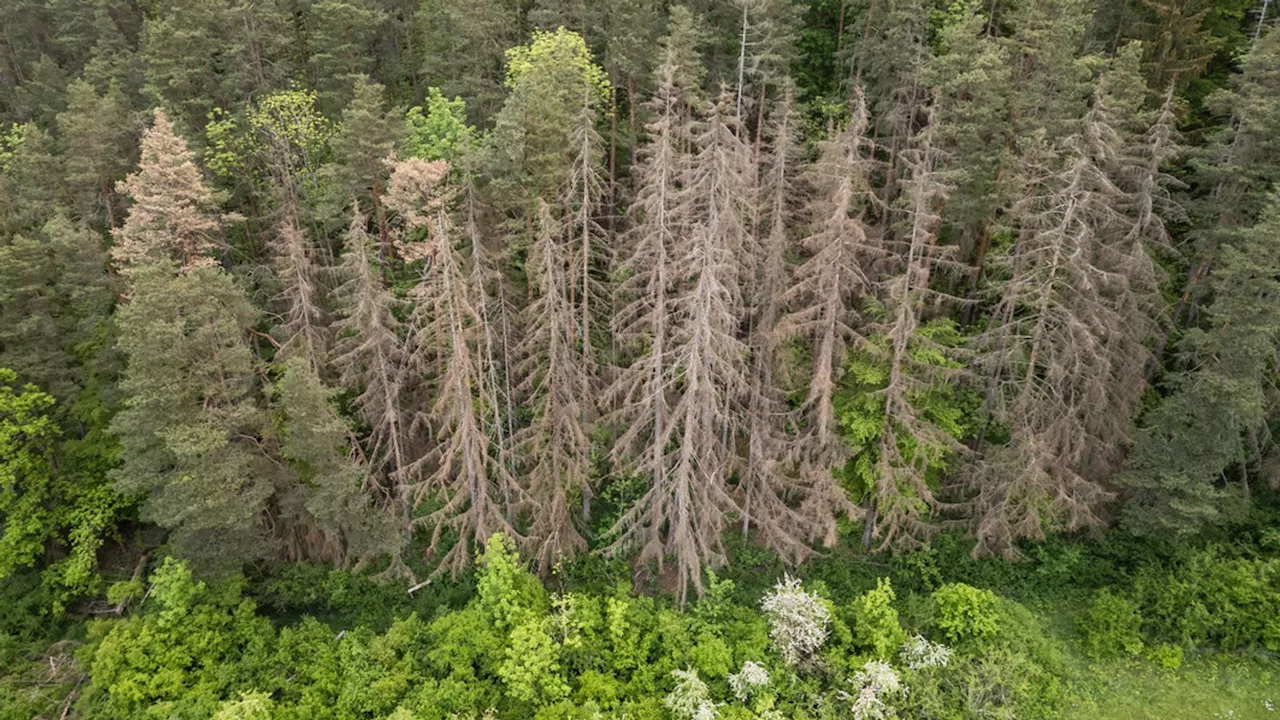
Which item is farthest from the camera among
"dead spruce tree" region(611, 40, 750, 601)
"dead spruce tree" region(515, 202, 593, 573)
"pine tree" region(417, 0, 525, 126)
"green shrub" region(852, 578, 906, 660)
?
"pine tree" region(417, 0, 525, 126)

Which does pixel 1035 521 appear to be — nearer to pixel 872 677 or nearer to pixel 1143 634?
pixel 1143 634

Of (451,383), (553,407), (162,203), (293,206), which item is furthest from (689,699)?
(162,203)

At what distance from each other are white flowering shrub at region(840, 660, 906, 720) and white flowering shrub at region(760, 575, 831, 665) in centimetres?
145

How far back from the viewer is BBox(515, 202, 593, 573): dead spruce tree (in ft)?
65.9

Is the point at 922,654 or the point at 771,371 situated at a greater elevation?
the point at 771,371

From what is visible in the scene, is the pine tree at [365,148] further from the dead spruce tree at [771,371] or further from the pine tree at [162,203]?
the dead spruce tree at [771,371]

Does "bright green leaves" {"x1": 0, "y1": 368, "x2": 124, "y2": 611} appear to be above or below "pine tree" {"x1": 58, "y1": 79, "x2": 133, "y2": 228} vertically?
below

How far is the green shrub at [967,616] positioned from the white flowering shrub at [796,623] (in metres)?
3.50

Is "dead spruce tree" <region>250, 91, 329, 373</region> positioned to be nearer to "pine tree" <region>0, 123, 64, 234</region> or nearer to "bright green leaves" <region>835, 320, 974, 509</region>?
"pine tree" <region>0, 123, 64, 234</region>

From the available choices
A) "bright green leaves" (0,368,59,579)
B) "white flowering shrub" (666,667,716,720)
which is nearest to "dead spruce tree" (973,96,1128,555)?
"white flowering shrub" (666,667,716,720)

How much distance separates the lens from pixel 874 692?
1930cm

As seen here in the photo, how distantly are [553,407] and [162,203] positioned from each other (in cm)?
1388

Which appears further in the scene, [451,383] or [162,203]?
[162,203]

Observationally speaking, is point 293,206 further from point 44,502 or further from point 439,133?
point 44,502
